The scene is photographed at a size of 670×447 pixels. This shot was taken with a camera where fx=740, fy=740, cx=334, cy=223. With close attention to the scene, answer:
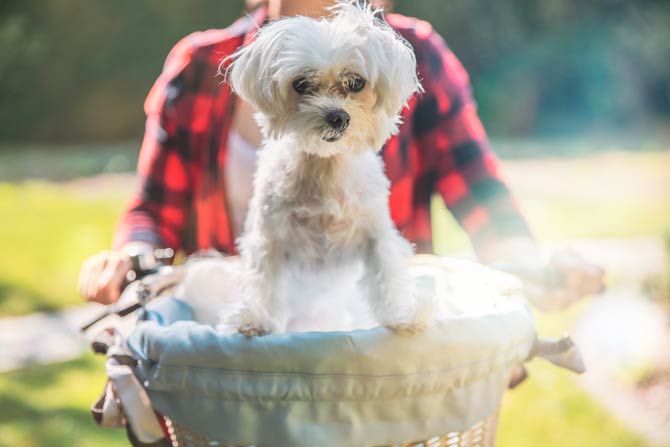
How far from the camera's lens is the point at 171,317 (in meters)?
1.02

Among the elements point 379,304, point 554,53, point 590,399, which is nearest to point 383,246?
point 379,304

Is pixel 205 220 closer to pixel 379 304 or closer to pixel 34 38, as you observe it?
pixel 379 304

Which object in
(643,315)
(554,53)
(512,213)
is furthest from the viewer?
(554,53)

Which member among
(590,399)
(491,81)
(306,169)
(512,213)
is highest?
(306,169)

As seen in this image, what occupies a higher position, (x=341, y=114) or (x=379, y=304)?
(x=341, y=114)

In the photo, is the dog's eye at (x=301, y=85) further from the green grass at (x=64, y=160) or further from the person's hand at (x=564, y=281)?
the green grass at (x=64, y=160)

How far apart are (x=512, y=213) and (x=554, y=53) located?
17.6ft

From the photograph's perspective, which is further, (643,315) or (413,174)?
(643,315)

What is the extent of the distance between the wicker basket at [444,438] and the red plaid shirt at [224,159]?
431mm

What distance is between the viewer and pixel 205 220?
58.7 inches

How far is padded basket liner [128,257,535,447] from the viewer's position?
2.51 feet

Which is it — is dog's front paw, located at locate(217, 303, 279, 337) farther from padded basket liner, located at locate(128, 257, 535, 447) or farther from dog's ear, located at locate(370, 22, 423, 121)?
dog's ear, located at locate(370, 22, 423, 121)

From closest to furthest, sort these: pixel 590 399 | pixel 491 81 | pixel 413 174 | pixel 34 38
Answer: pixel 413 174, pixel 590 399, pixel 34 38, pixel 491 81

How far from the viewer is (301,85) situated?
84 centimetres
